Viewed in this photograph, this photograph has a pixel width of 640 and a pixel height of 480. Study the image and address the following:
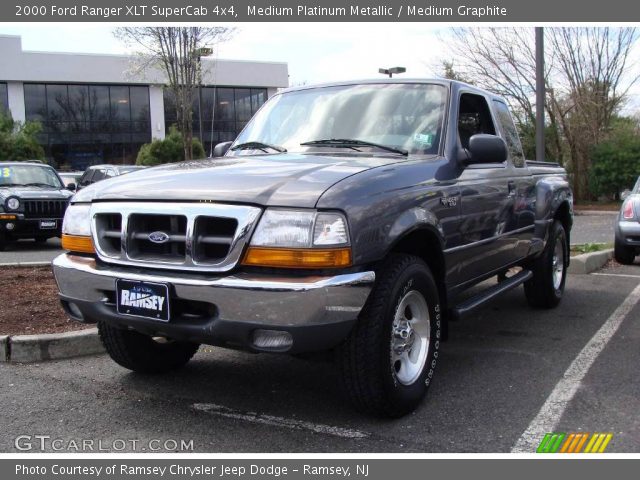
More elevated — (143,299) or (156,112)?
(156,112)

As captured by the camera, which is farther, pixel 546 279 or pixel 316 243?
pixel 546 279

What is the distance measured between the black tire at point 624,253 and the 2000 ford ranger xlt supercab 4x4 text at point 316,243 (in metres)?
5.30

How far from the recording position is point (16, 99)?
3644 centimetres

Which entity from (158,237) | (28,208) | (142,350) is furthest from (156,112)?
(158,237)

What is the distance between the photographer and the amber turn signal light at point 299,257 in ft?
9.77

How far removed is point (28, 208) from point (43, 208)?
25 centimetres

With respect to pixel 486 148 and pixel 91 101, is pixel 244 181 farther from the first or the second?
pixel 91 101

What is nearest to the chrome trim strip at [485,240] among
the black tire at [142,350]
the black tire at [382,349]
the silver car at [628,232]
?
the black tire at [382,349]

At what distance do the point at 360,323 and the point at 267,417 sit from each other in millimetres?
858

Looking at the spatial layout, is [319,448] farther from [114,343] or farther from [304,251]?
[114,343]

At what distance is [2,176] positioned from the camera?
12.3 m

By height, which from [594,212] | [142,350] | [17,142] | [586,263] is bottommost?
[594,212]

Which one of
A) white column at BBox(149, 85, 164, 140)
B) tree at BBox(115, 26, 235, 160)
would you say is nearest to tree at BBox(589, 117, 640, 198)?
tree at BBox(115, 26, 235, 160)

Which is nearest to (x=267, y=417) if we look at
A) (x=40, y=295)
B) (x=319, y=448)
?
(x=319, y=448)
